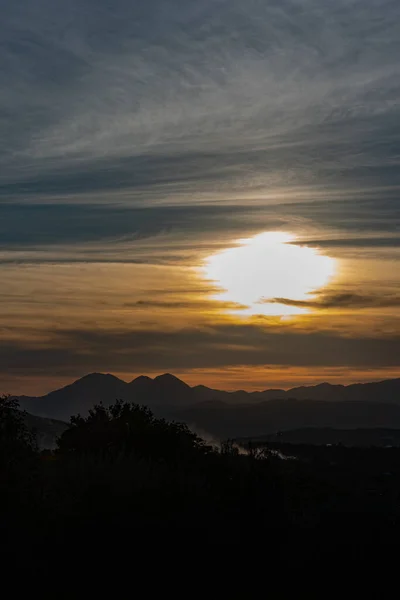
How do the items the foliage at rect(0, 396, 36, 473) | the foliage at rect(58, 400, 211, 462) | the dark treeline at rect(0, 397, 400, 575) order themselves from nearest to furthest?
the dark treeline at rect(0, 397, 400, 575) → the foliage at rect(0, 396, 36, 473) → the foliage at rect(58, 400, 211, 462)

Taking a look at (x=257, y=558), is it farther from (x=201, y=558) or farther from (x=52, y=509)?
(x=52, y=509)

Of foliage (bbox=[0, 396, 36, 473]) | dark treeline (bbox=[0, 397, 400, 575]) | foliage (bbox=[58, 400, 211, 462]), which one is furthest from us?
foliage (bbox=[58, 400, 211, 462])

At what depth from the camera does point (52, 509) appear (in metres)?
18.5

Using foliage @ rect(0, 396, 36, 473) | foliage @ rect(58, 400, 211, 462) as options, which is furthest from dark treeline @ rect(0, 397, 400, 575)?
foliage @ rect(58, 400, 211, 462)

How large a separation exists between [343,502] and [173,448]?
23.4 feet

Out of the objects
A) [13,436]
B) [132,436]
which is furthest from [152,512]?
[132,436]

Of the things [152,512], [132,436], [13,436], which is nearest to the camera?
[152,512]

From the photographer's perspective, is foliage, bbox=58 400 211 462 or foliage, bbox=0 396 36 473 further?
foliage, bbox=58 400 211 462

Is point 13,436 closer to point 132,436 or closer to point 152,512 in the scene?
point 152,512

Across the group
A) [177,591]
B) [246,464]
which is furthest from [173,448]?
[177,591]

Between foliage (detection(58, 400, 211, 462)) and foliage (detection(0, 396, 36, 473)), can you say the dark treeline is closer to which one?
foliage (detection(0, 396, 36, 473))

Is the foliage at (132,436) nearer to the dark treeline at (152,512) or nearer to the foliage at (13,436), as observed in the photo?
the dark treeline at (152,512)

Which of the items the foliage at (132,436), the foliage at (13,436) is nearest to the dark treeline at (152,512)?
the foliage at (13,436)

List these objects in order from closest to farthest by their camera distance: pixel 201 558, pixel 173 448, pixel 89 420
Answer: pixel 201 558 < pixel 173 448 < pixel 89 420
